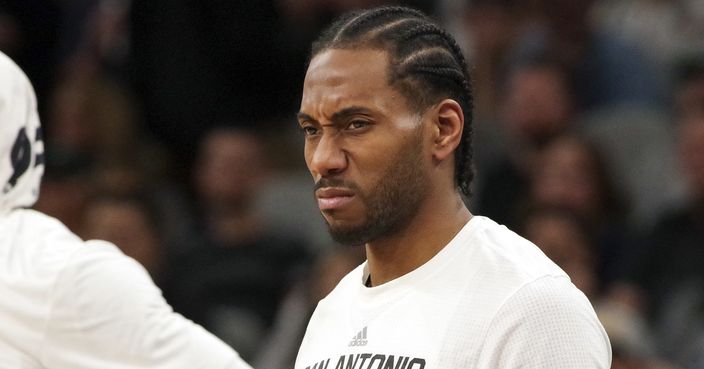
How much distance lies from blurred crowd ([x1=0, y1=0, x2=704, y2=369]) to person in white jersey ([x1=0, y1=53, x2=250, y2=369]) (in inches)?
85.9

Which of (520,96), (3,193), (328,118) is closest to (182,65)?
(520,96)

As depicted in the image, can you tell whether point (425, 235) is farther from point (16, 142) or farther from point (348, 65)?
point (16, 142)

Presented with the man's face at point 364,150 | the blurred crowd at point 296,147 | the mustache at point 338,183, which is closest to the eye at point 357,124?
the man's face at point 364,150

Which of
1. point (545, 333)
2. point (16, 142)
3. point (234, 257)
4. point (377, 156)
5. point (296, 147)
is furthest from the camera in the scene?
point (296, 147)

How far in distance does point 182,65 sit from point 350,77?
496cm

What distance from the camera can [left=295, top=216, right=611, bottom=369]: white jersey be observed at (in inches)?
96.9

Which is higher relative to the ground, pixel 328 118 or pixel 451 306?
pixel 328 118

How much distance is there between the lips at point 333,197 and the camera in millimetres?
2715

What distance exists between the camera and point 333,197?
2.73 metres

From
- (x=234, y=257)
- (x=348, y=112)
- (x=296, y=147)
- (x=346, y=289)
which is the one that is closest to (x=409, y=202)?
(x=348, y=112)

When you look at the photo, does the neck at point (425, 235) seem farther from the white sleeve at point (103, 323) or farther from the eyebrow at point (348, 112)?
the white sleeve at point (103, 323)

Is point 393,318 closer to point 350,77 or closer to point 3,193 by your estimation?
point 350,77

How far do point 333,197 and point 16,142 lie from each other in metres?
1.00

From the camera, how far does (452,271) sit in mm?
2707
